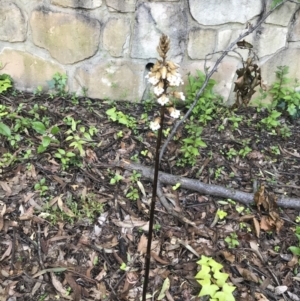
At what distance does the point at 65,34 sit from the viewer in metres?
2.81

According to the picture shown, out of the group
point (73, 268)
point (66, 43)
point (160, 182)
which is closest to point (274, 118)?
point (160, 182)

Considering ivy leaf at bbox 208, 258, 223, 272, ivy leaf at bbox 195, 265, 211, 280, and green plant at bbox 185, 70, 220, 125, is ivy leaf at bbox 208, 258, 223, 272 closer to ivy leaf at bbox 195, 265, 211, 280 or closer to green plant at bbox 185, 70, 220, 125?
ivy leaf at bbox 195, 265, 211, 280

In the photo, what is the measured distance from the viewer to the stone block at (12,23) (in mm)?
2742

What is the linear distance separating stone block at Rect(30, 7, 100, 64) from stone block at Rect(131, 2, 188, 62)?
259 mm

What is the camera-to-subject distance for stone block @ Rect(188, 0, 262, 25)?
2.73 m

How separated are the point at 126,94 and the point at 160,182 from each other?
2.55ft

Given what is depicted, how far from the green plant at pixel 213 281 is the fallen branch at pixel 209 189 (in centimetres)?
46

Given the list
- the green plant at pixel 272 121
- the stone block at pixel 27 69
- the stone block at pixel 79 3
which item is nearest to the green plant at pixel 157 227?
the green plant at pixel 272 121

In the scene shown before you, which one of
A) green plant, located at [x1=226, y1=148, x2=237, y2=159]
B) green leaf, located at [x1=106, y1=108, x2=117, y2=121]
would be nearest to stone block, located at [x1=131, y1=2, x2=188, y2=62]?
green leaf, located at [x1=106, y1=108, x2=117, y2=121]

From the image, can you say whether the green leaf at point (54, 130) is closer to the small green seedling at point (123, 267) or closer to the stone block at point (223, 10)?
the small green seedling at point (123, 267)

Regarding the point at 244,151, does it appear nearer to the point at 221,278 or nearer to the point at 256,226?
the point at 256,226

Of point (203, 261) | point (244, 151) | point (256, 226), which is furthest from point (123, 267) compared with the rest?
point (244, 151)

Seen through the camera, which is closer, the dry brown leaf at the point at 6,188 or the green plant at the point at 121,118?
the dry brown leaf at the point at 6,188

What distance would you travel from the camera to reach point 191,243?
90.0 inches
